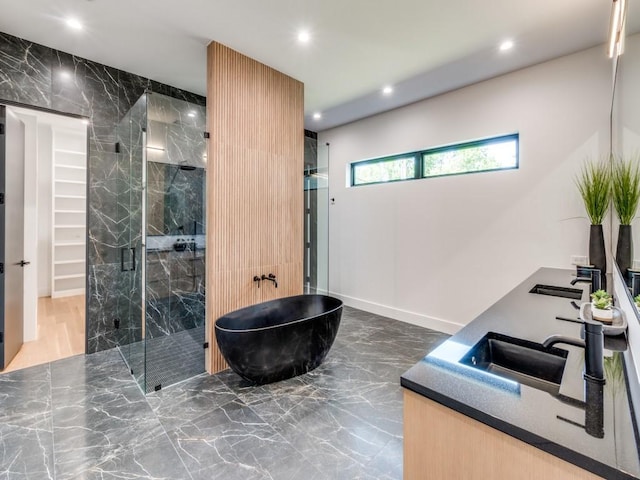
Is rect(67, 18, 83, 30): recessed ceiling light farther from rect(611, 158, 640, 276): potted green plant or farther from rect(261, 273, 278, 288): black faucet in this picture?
rect(611, 158, 640, 276): potted green plant

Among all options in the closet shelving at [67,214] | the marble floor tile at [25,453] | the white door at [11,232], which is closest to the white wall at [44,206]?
the closet shelving at [67,214]

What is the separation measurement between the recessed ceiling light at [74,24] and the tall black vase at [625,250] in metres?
4.25

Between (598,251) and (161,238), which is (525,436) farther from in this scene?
(161,238)

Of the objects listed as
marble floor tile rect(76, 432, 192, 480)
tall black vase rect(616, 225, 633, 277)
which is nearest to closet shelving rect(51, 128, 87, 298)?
marble floor tile rect(76, 432, 192, 480)

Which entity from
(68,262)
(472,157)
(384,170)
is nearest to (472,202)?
(472,157)

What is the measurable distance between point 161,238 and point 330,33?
8.87ft

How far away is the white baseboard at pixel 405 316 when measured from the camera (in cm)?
377

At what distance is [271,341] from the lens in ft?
7.90

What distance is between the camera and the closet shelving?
5.49 m

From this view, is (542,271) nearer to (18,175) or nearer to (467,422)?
(467,422)

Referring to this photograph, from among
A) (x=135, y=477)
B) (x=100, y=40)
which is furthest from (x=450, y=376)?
(x=100, y=40)

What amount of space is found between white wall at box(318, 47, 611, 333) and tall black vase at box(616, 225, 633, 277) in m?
1.03

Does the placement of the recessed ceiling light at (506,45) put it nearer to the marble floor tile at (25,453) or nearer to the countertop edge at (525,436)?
the countertop edge at (525,436)

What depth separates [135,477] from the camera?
64.6 inches
